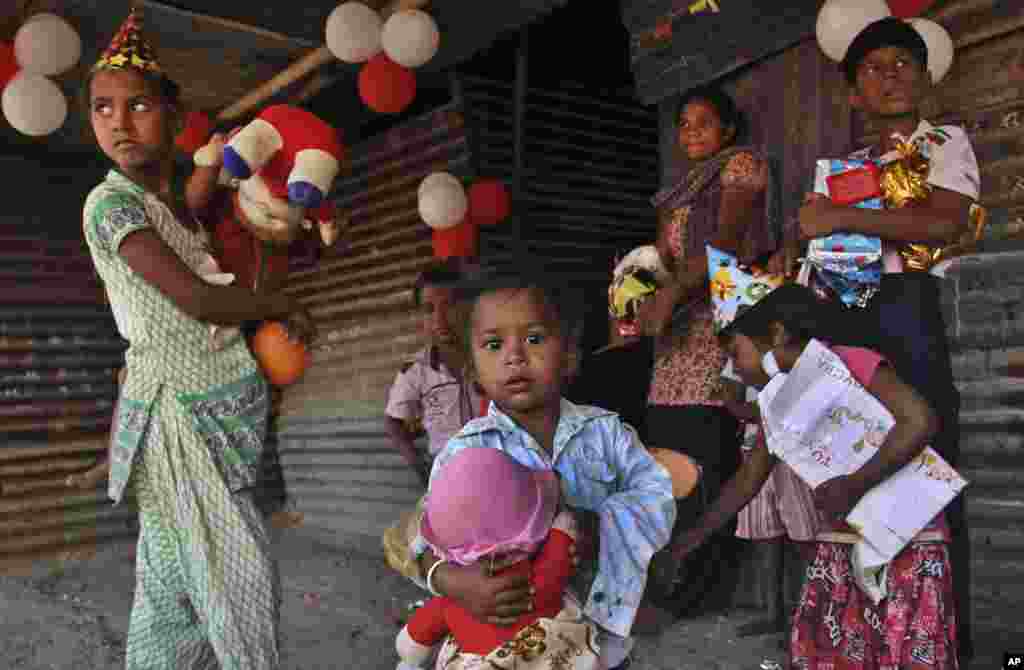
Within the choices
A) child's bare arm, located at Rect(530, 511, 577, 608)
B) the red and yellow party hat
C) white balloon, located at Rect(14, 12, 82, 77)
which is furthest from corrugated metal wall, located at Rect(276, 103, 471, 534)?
child's bare arm, located at Rect(530, 511, 577, 608)

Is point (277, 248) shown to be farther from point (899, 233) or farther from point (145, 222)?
point (899, 233)

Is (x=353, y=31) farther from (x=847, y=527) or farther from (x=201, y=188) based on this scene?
(x=847, y=527)

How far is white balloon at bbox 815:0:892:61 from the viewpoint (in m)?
2.89

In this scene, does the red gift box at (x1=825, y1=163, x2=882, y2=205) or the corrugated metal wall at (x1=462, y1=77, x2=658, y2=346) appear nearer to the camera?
the red gift box at (x1=825, y1=163, x2=882, y2=205)

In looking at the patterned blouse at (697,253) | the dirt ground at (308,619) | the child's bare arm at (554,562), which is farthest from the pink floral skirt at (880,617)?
the child's bare arm at (554,562)

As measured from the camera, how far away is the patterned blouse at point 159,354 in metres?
2.18

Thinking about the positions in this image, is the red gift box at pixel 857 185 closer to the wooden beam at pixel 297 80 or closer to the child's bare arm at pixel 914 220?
the child's bare arm at pixel 914 220

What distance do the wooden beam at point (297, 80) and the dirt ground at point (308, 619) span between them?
3.21 metres

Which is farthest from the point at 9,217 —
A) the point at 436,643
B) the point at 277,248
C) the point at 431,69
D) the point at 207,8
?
the point at 436,643

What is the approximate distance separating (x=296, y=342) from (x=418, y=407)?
2514 mm

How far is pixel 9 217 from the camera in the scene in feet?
22.3

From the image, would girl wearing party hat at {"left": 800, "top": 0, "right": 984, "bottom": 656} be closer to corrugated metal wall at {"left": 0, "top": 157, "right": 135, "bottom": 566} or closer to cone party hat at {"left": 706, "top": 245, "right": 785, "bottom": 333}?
cone party hat at {"left": 706, "top": 245, "right": 785, "bottom": 333}

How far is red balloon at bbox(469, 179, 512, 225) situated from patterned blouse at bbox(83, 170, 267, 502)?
2972 millimetres

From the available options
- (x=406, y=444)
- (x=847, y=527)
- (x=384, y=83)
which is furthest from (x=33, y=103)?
(x=847, y=527)
